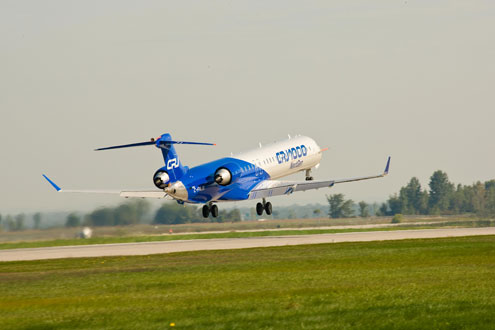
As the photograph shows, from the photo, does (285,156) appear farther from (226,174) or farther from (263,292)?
(263,292)

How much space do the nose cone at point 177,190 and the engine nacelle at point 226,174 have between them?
3138 millimetres

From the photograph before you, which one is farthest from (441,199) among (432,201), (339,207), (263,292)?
(263,292)

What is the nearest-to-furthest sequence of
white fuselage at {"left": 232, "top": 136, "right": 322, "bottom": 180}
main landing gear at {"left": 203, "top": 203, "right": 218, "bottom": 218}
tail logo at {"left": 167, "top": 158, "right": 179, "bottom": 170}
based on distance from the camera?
tail logo at {"left": 167, "top": 158, "right": 179, "bottom": 170}
main landing gear at {"left": 203, "top": 203, "right": 218, "bottom": 218}
white fuselage at {"left": 232, "top": 136, "right": 322, "bottom": 180}

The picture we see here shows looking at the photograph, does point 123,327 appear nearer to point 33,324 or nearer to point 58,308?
point 33,324

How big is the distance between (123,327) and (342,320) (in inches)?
236

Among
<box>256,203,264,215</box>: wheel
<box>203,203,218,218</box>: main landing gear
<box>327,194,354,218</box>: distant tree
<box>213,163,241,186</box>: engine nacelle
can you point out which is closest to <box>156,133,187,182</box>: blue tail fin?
<box>213,163,241,186</box>: engine nacelle

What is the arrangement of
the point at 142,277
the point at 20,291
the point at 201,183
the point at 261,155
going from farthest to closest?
1. the point at 261,155
2. the point at 201,183
3. the point at 142,277
4. the point at 20,291

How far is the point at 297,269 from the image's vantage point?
1465 inches

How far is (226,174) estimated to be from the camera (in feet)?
209

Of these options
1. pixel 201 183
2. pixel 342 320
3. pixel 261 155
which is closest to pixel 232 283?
pixel 342 320

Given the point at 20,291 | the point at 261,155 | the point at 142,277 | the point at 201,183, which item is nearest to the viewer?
the point at 20,291

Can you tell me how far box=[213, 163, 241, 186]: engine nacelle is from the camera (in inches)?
2500

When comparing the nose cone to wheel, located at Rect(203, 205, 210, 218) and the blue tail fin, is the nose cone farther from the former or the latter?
wheel, located at Rect(203, 205, 210, 218)

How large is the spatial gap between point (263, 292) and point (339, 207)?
126487mm
